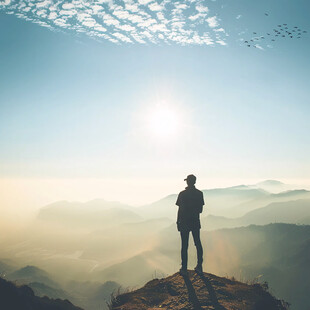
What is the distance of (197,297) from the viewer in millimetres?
6312

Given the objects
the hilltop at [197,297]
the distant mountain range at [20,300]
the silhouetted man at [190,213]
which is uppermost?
the silhouetted man at [190,213]

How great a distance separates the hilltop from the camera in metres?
5.96

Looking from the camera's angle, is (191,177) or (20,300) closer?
(20,300)

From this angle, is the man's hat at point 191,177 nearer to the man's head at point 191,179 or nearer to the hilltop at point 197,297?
the man's head at point 191,179

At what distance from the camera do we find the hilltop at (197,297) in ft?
19.6

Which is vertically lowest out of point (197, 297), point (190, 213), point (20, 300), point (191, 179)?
point (20, 300)

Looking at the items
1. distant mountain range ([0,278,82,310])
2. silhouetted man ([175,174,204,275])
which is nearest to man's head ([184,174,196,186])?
silhouetted man ([175,174,204,275])

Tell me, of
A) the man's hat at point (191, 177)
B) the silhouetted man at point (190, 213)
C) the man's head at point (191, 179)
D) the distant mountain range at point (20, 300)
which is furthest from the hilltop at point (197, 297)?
the man's hat at point (191, 177)

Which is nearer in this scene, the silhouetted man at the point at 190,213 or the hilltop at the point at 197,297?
the hilltop at the point at 197,297

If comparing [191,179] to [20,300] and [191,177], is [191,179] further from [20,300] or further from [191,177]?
[20,300]

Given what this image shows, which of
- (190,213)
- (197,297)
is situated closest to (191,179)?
(190,213)

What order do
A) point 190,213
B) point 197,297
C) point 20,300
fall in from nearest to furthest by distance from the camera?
point 197,297
point 20,300
point 190,213

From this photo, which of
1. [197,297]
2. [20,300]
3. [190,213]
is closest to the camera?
[197,297]

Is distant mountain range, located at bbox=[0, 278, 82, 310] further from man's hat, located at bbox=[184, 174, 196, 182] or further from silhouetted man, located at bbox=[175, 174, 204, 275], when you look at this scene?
man's hat, located at bbox=[184, 174, 196, 182]
